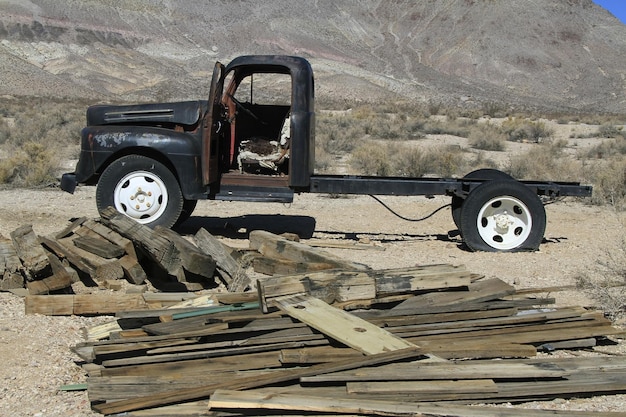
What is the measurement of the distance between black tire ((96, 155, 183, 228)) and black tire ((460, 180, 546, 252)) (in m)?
3.43

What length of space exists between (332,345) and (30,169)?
11177 mm

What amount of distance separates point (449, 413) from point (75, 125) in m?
22.0

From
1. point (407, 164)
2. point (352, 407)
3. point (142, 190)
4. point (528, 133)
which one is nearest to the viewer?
point (352, 407)

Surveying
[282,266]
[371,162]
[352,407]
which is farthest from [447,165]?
[352,407]

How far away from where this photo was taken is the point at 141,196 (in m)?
9.24

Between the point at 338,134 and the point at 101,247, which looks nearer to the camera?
the point at 101,247

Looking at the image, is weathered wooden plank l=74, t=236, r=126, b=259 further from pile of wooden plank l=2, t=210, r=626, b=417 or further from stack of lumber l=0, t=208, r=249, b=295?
pile of wooden plank l=2, t=210, r=626, b=417

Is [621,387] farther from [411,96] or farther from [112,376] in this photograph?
[411,96]

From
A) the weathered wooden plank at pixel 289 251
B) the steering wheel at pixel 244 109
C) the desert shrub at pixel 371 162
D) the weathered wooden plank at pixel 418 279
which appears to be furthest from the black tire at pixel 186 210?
the desert shrub at pixel 371 162

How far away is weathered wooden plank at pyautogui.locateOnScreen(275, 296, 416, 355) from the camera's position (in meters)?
4.84

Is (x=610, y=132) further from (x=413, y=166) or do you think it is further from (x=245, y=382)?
(x=245, y=382)

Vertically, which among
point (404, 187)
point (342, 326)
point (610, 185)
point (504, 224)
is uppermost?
point (610, 185)

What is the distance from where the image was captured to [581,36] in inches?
3666

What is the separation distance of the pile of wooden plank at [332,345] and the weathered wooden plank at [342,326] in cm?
1
